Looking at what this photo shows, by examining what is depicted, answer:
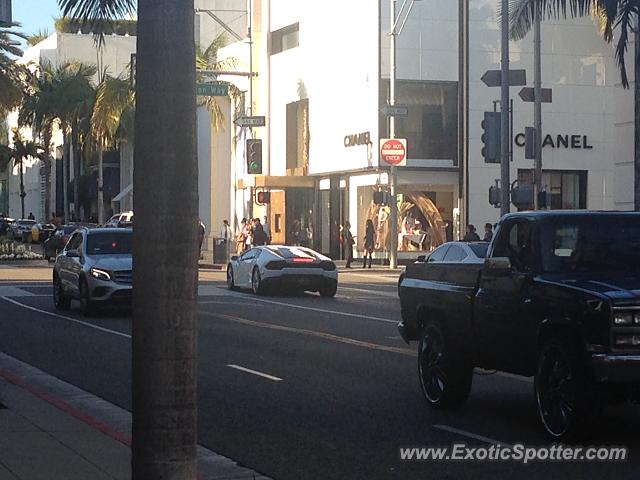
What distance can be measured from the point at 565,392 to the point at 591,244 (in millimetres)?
1649

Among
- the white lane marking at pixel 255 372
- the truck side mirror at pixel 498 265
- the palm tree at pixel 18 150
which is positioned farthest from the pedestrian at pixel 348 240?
the palm tree at pixel 18 150

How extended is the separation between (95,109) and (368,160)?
21.2m

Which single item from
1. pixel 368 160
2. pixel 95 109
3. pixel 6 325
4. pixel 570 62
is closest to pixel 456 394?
pixel 6 325

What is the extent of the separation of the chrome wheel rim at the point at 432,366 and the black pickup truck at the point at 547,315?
0.03ft

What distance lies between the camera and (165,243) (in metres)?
5.71

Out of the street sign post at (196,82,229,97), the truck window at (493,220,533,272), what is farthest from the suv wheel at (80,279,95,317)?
the street sign post at (196,82,229,97)

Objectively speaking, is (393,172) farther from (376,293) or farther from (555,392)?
(555,392)

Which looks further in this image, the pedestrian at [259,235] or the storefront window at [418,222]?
the storefront window at [418,222]

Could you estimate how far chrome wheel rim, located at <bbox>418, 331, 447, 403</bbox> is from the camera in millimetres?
12758

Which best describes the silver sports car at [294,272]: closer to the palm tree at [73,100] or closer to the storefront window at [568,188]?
the storefront window at [568,188]

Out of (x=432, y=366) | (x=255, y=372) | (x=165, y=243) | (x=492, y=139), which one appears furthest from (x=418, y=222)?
(x=165, y=243)

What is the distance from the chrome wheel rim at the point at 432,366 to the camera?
41.9 feet

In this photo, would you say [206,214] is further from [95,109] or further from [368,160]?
[368,160]

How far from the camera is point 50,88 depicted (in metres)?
82.5
